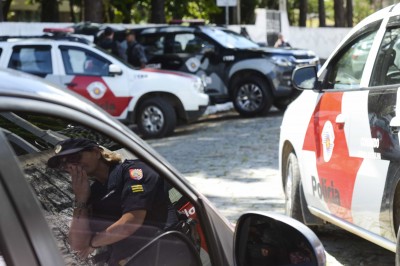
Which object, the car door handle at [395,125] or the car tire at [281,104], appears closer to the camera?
the car door handle at [395,125]

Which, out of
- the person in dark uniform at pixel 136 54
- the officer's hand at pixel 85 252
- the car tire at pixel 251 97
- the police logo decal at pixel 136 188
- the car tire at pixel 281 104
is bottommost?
the car tire at pixel 281 104

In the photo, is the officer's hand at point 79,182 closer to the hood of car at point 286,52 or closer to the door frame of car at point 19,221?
the door frame of car at point 19,221

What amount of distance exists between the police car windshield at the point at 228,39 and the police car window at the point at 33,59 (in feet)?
14.1

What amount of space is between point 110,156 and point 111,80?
12098 millimetres

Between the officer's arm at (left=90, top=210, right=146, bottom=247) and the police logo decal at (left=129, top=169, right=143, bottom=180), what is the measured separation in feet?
0.33

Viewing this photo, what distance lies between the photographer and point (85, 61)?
14367 millimetres

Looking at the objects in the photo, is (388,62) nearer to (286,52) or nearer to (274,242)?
(274,242)

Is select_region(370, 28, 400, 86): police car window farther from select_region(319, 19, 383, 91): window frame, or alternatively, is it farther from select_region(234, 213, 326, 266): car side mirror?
select_region(234, 213, 326, 266): car side mirror

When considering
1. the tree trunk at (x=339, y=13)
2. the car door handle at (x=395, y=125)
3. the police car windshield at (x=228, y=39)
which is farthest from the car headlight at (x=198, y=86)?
the tree trunk at (x=339, y=13)

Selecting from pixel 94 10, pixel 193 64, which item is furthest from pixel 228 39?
pixel 94 10

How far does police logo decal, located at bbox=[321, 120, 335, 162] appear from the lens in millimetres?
5801

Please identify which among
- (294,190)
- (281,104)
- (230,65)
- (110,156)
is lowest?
(281,104)

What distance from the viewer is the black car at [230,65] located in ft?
55.2

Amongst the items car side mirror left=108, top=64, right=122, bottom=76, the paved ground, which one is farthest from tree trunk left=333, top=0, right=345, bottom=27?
car side mirror left=108, top=64, right=122, bottom=76
